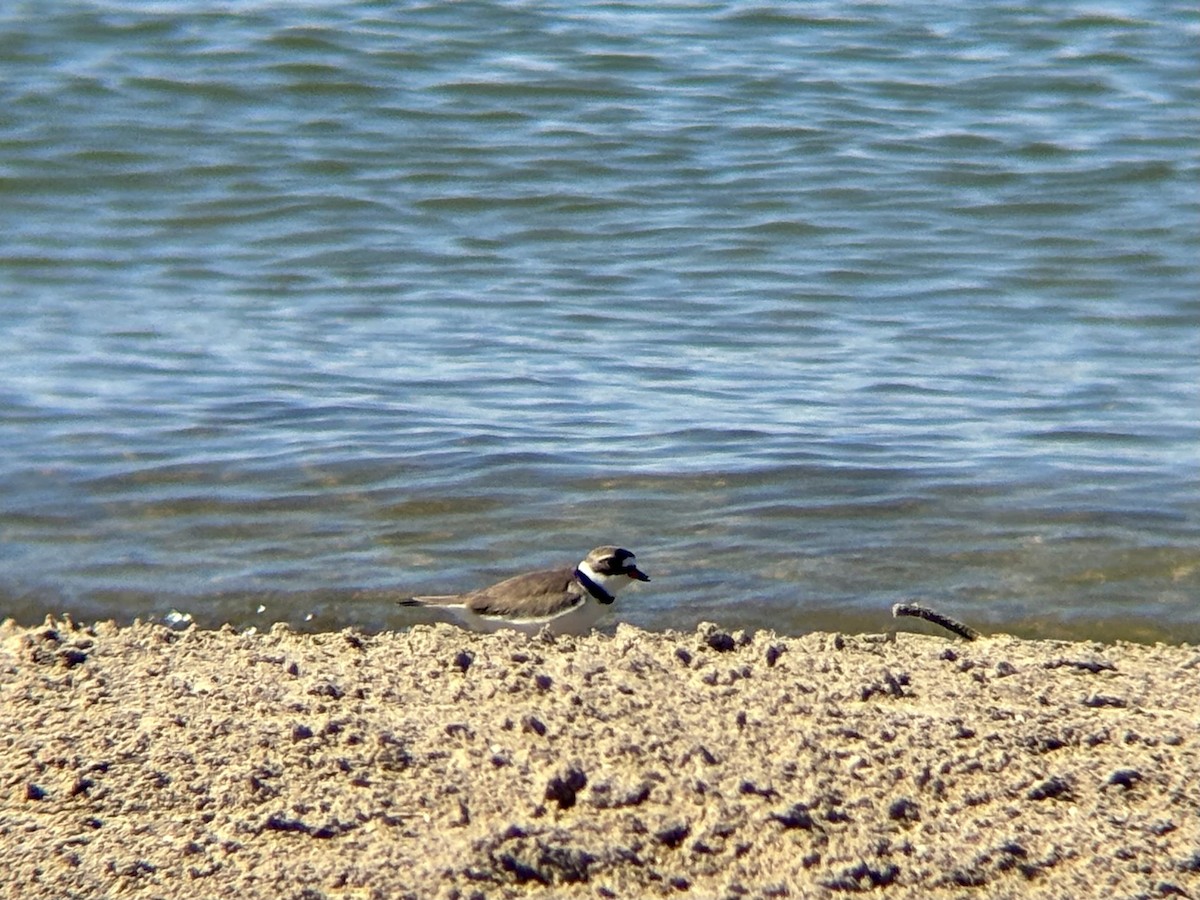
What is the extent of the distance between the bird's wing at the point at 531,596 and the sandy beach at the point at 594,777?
87 cm

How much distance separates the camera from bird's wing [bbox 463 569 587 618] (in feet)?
21.3

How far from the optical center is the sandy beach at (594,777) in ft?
13.7

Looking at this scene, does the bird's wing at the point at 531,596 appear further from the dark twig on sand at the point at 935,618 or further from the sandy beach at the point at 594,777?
the dark twig on sand at the point at 935,618

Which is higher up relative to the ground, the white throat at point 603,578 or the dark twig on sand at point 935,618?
the white throat at point 603,578

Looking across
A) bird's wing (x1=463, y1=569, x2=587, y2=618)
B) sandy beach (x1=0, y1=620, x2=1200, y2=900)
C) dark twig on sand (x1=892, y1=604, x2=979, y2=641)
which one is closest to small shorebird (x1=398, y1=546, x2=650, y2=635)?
bird's wing (x1=463, y1=569, x2=587, y2=618)

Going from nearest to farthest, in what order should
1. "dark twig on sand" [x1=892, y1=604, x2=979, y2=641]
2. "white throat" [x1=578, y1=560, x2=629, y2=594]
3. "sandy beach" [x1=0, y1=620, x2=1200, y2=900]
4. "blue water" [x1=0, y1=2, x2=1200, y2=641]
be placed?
"sandy beach" [x1=0, y1=620, x2=1200, y2=900]
"dark twig on sand" [x1=892, y1=604, x2=979, y2=641]
"white throat" [x1=578, y1=560, x2=629, y2=594]
"blue water" [x1=0, y1=2, x2=1200, y2=641]

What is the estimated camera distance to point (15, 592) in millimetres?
7113

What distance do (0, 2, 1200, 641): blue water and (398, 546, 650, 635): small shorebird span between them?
0.29 metres

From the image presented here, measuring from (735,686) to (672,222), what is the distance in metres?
8.27

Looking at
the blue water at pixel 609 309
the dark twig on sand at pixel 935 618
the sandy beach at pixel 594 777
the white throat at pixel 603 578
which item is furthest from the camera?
the blue water at pixel 609 309

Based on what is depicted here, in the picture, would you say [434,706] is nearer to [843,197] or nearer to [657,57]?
[843,197]

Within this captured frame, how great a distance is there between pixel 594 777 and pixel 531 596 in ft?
7.10

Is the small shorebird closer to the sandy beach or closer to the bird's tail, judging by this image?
the bird's tail

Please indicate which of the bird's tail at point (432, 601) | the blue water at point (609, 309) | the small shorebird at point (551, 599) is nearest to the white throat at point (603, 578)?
the small shorebird at point (551, 599)
